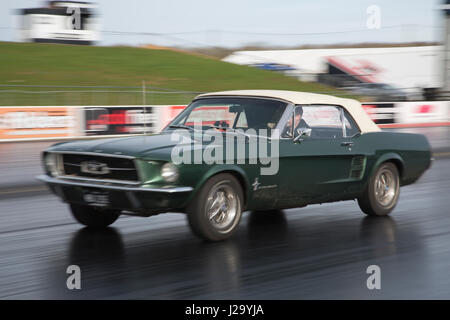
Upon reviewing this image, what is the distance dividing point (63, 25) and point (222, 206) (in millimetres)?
49427

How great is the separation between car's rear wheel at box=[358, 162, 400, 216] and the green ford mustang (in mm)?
12

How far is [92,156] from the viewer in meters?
6.39

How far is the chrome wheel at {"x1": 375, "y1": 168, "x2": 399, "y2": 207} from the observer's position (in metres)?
8.18

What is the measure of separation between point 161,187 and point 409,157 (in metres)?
3.65

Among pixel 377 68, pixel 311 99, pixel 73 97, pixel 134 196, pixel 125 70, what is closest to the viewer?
pixel 134 196

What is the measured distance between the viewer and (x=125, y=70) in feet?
155

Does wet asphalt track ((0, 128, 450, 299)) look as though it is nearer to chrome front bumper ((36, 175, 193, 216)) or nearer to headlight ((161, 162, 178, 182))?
chrome front bumper ((36, 175, 193, 216))

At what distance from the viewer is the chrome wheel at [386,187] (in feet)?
26.8

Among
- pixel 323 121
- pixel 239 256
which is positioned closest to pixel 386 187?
pixel 323 121

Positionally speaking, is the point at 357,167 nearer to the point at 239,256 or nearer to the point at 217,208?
the point at 217,208

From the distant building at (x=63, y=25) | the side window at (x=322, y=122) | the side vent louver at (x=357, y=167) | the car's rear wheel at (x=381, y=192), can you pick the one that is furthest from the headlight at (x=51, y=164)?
the distant building at (x=63, y=25)

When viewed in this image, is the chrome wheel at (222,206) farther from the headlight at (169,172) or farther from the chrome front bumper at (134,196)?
the headlight at (169,172)

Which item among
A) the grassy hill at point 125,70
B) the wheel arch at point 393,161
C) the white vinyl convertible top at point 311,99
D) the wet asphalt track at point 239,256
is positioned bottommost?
the wet asphalt track at point 239,256

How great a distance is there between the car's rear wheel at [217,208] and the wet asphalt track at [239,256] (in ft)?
0.48
